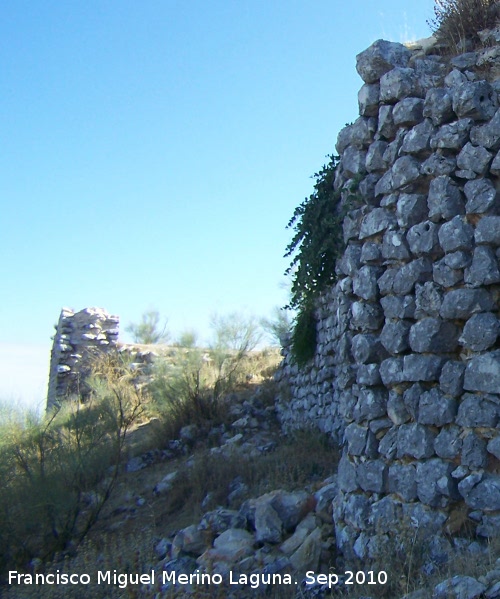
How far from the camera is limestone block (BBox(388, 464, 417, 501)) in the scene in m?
5.04

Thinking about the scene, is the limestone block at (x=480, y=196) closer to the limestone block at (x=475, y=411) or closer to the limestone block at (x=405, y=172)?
the limestone block at (x=405, y=172)

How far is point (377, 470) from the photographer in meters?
5.32

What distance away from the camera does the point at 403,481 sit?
511 centimetres

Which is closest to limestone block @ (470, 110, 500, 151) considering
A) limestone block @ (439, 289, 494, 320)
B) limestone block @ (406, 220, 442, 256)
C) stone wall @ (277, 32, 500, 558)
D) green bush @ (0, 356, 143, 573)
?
stone wall @ (277, 32, 500, 558)

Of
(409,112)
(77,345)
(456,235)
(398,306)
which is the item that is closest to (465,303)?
(456,235)

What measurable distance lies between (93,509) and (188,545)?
215cm

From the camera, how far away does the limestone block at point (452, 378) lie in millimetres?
4902

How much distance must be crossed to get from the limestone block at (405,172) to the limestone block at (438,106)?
33 centimetres

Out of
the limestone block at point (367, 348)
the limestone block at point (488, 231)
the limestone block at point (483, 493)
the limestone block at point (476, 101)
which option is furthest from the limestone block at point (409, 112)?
the limestone block at point (483, 493)

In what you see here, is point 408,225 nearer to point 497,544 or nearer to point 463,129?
point 463,129

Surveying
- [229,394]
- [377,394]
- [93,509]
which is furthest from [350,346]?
[229,394]

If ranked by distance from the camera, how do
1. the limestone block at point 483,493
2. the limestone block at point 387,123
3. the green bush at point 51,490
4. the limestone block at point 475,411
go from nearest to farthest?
1. the limestone block at point 483,493
2. the limestone block at point 475,411
3. the limestone block at point 387,123
4. the green bush at point 51,490

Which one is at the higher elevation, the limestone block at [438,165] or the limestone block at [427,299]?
the limestone block at [438,165]

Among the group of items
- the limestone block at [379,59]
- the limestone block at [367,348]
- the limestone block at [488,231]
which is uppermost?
the limestone block at [379,59]
